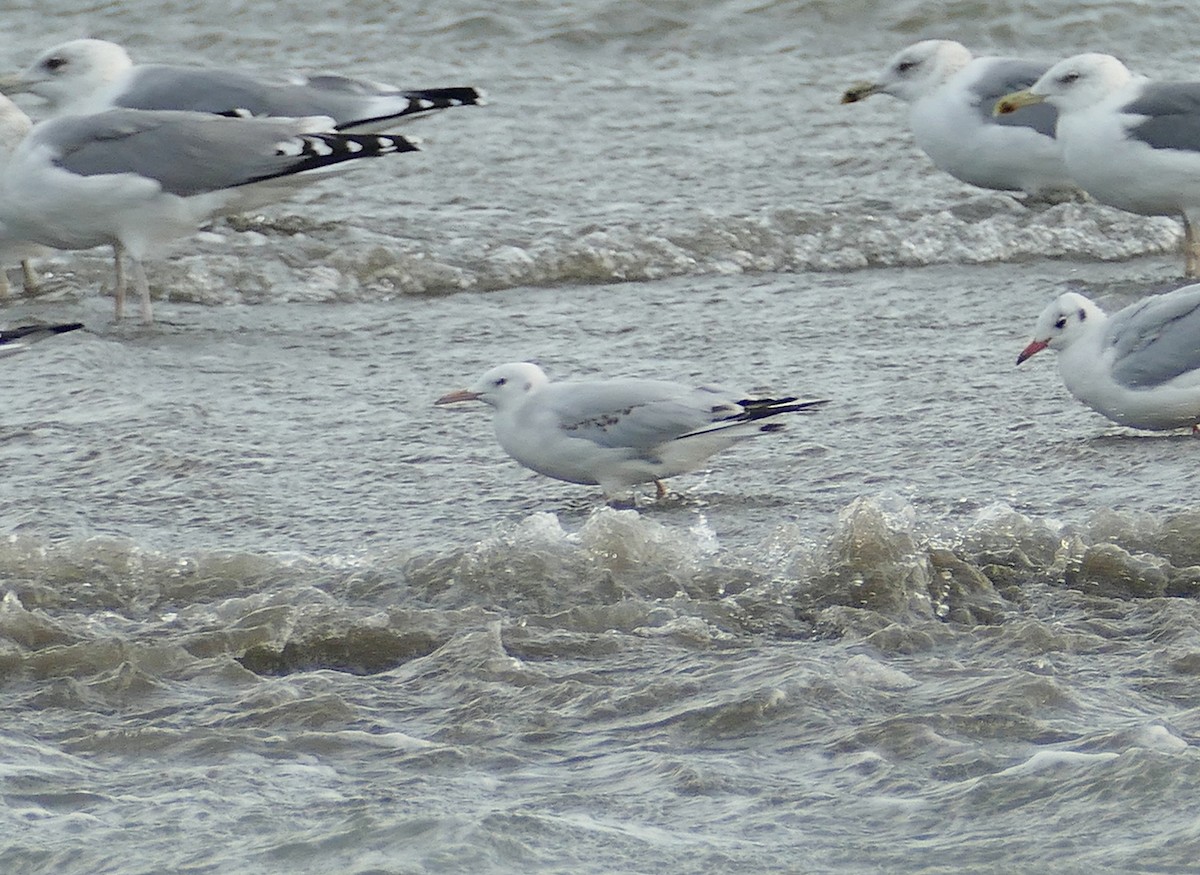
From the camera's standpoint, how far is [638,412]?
483 centimetres

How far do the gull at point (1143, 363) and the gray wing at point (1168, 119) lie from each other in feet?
7.89

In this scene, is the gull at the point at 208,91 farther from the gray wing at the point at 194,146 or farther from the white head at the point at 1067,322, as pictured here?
the white head at the point at 1067,322

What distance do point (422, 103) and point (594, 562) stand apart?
4.81 m

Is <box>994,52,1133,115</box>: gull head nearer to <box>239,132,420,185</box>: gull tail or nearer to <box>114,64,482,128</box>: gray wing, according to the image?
<box>114,64,482,128</box>: gray wing

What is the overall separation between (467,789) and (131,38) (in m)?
9.02

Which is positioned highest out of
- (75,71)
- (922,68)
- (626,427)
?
(75,71)

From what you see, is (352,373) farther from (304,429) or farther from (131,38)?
(131,38)

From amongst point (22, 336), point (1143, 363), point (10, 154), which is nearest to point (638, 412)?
point (1143, 363)

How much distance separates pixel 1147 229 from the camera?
331 inches

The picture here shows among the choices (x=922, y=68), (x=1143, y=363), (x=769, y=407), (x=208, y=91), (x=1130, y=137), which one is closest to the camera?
(x=769, y=407)

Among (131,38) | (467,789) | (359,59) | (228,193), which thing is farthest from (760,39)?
(467,789)

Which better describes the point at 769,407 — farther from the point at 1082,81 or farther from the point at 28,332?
the point at 1082,81

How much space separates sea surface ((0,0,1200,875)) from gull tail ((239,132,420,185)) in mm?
393

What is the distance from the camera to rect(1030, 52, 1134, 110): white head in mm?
7863
